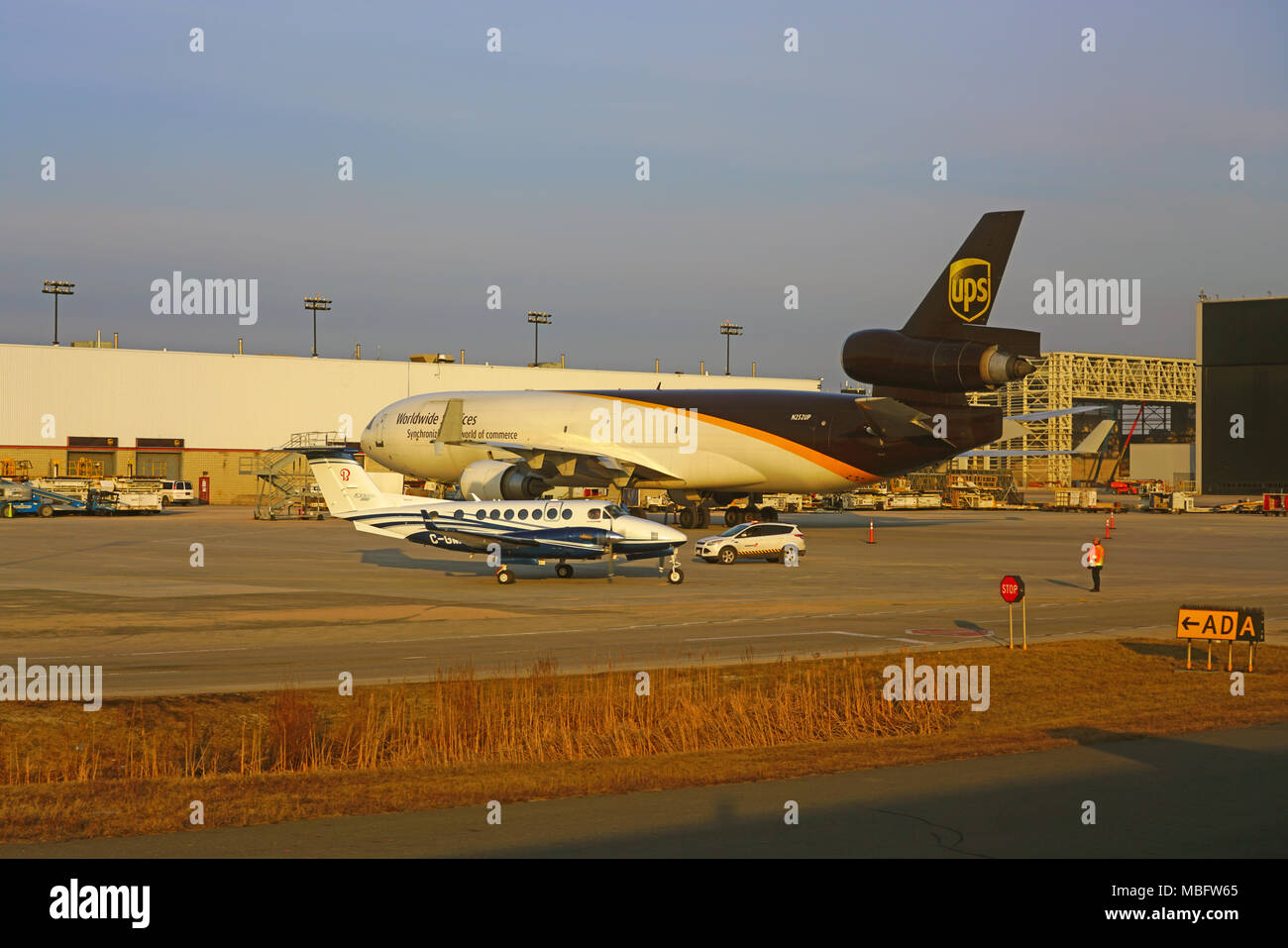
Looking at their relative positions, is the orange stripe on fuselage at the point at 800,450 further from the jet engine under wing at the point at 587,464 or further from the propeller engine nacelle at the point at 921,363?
the propeller engine nacelle at the point at 921,363

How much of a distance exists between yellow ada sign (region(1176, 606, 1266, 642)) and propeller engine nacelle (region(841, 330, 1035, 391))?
63.7ft

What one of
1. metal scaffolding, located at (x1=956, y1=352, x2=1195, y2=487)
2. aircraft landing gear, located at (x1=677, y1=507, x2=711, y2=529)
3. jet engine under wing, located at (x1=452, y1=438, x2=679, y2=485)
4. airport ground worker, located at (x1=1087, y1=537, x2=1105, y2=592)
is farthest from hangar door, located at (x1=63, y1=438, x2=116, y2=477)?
metal scaffolding, located at (x1=956, y1=352, x2=1195, y2=487)

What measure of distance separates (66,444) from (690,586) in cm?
7965

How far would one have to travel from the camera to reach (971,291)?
44.9 metres

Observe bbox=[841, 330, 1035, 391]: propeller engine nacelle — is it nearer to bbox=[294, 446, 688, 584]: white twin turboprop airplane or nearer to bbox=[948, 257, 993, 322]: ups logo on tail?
bbox=[948, 257, 993, 322]: ups logo on tail

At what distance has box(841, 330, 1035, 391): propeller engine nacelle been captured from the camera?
41.2m

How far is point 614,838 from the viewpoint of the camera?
10.7m

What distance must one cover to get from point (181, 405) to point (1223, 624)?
317 feet

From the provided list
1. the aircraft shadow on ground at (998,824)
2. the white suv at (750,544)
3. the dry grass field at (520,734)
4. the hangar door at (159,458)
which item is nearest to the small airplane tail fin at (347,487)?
the white suv at (750,544)

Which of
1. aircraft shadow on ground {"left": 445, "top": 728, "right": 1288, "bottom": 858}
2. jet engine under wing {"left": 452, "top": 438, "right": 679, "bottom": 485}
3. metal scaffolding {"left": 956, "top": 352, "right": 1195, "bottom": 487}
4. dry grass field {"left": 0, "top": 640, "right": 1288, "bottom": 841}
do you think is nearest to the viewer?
aircraft shadow on ground {"left": 445, "top": 728, "right": 1288, "bottom": 858}

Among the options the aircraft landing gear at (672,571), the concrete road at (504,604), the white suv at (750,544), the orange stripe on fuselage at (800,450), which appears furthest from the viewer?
the orange stripe on fuselage at (800,450)

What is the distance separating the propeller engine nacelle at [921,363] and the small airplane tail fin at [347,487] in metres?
16.2

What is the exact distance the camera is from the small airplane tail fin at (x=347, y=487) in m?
41.9
